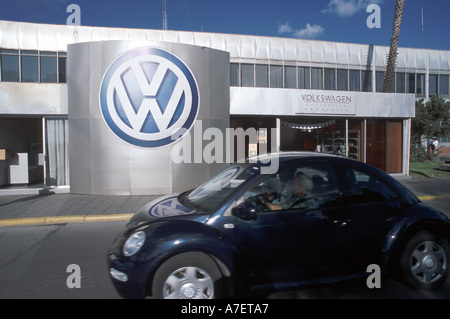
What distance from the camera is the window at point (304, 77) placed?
18.0 m

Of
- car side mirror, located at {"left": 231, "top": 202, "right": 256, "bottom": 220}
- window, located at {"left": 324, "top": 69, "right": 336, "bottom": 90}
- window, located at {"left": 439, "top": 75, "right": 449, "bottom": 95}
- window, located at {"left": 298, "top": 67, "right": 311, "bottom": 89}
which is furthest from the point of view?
window, located at {"left": 439, "top": 75, "right": 449, "bottom": 95}

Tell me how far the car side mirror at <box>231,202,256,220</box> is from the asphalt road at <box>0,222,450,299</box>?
104 cm

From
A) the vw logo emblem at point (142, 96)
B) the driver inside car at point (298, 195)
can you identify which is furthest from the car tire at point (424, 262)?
the vw logo emblem at point (142, 96)

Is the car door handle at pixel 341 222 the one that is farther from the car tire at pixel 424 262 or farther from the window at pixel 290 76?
the window at pixel 290 76

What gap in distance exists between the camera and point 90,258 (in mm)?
4832

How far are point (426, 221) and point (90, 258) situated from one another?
186 inches

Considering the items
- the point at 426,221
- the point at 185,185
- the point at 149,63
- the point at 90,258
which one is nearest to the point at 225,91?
the point at 149,63

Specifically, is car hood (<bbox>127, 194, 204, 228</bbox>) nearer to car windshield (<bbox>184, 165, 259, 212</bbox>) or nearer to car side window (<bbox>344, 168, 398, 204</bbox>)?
car windshield (<bbox>184, 165, 259, 212</bbox>)

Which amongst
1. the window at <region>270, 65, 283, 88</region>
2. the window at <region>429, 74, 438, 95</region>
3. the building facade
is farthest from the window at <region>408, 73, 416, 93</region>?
the window at <region>270, 65, 283, 88</region>

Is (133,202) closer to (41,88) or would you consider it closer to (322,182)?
(41,88)

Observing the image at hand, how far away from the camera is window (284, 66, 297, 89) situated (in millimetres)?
17750

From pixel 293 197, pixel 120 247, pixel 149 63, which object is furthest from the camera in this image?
pixel 149 63

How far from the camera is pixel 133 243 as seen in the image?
3051 millimetres

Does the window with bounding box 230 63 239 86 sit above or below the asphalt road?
above
